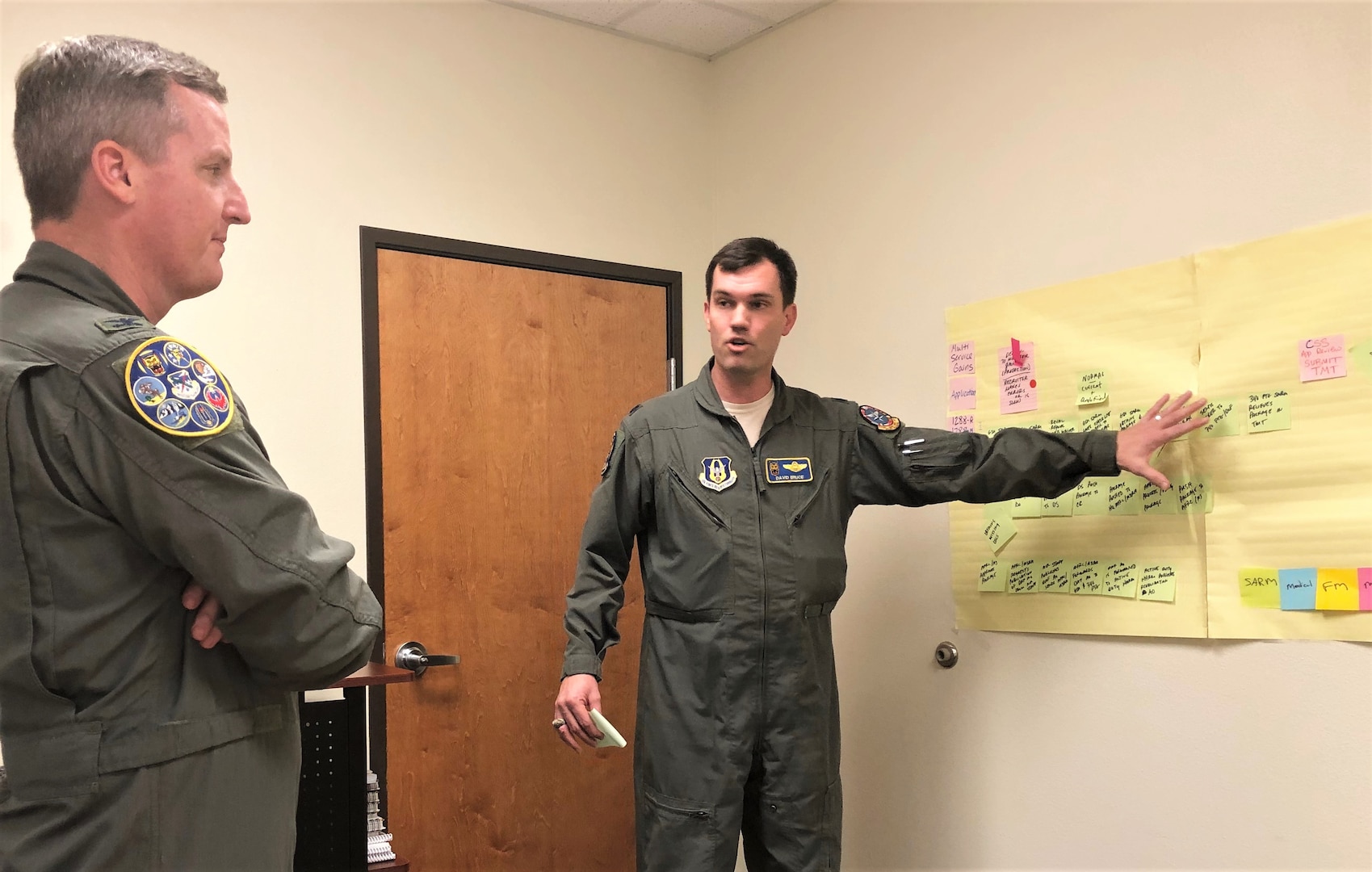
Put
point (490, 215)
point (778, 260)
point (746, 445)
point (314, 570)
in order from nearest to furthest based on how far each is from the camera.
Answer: point (314, 570), point (746, 445), point (778, 260), point (490, 215)

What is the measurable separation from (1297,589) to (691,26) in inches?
90.4

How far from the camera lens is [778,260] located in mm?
2410

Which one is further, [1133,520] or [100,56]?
[1133,520]

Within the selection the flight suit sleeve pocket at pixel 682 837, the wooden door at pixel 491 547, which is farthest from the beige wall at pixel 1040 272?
the flight suit sleeve pocket at pixel 682 837

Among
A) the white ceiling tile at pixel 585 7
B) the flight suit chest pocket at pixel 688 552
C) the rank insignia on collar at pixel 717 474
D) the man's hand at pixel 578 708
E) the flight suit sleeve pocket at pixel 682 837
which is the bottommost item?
the flight suit sleeve pocket at pixel 682 837

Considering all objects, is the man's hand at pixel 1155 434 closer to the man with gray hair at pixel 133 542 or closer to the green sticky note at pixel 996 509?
the green sticky note at pixel 996 509

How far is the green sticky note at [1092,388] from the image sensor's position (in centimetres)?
225

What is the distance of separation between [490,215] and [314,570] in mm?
2009

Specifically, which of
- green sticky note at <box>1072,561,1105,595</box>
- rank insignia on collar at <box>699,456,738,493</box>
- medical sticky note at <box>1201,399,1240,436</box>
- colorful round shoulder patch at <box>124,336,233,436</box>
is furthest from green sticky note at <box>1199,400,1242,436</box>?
colorful round shoulder patch at <box>124,336,233,436</box>

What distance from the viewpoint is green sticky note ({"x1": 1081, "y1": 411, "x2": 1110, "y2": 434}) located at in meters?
2.24

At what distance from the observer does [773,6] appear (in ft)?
10.2

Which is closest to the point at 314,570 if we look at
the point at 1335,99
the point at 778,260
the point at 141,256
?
the point at 141,256

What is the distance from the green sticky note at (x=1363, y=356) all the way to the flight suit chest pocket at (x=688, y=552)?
3.91 ft

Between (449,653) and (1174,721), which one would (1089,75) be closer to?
(1174,721)
